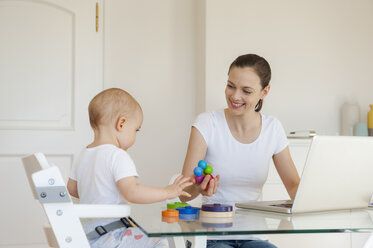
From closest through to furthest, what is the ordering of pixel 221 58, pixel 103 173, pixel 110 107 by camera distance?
pixel 103 173, pixel 110 107, pixel 221 58

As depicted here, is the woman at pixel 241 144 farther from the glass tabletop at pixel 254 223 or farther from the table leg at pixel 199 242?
the table leg at pixel 199 242

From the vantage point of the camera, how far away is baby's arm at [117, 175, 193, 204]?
66.2 inches

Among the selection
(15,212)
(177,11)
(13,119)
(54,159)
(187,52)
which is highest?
(177,11)

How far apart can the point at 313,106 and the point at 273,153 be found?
172cm

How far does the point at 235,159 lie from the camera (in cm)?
242

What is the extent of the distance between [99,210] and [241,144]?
106 centimetres

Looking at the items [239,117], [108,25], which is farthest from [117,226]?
[108,25]

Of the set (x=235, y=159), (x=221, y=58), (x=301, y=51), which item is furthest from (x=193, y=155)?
(x=301, y=51)

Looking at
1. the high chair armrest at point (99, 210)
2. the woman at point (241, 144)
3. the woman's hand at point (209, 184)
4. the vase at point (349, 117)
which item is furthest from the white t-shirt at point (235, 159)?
the vase at point (349, 117)

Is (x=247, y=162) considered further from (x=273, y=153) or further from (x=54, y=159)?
(x=54, y=159)

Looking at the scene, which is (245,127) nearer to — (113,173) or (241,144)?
(241,144)

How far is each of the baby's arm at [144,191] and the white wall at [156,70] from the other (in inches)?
92.3

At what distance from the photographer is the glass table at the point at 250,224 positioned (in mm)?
1396

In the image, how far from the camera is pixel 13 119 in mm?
3838
